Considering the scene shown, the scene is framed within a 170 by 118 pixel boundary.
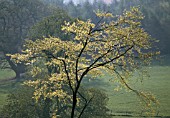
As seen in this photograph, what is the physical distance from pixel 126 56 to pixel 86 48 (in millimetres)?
2254

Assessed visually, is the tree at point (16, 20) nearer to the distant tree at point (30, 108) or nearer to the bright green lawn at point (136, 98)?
the bright green lawn at point (136, 98)

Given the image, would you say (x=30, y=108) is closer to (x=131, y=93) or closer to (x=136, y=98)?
(x=136, y=98)

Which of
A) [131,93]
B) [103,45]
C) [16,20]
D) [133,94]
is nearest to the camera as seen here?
[103,45]

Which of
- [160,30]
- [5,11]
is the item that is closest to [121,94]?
[5,11]

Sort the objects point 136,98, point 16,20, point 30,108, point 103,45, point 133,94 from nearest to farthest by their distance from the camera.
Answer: point 103,45 < point 30,108 < point 136,98 < point 133,94 < point 16,20

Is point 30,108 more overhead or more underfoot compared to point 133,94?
more underfoot

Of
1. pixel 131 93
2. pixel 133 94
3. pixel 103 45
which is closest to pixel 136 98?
pixel 133 94

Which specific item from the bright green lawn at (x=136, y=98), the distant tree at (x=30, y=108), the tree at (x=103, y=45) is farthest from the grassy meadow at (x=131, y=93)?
the tree at (x=103, y=45)

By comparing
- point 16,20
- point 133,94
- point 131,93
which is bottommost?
point 133,94

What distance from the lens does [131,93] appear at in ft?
203

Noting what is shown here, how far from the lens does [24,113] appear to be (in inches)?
1251

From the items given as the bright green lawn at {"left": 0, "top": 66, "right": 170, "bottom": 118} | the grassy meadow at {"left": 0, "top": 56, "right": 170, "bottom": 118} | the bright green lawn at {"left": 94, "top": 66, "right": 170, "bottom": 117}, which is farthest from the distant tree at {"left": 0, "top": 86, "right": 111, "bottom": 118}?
the bright green lawn at {"left": 0, "top": 66, "right": 170, "bottom": 118}

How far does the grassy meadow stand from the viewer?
46719 millimetres

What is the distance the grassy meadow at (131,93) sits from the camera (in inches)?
1839
